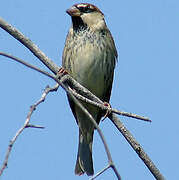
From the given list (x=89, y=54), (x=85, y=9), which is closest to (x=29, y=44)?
(x=89, y=54)

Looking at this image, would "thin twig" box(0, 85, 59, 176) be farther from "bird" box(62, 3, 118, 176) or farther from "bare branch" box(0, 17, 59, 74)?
"bird" box(62, 3, 118, 176)

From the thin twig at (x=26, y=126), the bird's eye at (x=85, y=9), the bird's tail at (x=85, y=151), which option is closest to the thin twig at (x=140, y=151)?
the thin twig at (x=26, y=126)

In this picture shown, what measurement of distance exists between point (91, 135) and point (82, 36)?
1.28m

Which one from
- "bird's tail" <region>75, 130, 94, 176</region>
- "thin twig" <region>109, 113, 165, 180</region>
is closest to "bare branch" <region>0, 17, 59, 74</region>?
"thin twig" <region>109, 113, 165, 180</region>

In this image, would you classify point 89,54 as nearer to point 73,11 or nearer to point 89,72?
point 89,72

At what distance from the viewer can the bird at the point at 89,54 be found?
5.07 m

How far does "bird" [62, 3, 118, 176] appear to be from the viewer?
16.6 feet

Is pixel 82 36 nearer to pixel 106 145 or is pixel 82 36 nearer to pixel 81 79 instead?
pixel 81 79

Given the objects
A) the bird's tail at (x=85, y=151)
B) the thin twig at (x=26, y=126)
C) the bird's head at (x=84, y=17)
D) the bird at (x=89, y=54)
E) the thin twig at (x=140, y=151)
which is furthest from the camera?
the bird's tail at (x=85, y=151)

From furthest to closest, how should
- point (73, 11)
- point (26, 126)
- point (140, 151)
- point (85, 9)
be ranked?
point (85, 9) < point (73, 11) < point (140, 151) < point (26, 126)

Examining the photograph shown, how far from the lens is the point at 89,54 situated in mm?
5039

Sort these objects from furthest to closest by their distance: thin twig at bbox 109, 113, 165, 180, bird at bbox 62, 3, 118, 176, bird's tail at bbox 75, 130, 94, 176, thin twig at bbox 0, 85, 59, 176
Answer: bird's tail at bbox 75, 130, 94, 176
bird at bbox 62, 3, 118, 176
thin twig at bbox 109, 113, 165, 180
thin twig at bbox 0, 85, 59, 176

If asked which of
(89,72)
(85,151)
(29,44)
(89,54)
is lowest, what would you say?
(85,151)

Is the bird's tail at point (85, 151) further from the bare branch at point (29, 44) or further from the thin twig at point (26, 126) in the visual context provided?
the thin twig at point (26, 126)
